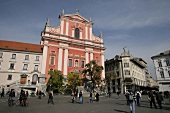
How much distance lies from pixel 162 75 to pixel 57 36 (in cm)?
3418

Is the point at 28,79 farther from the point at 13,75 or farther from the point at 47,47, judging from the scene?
the point at 47,47

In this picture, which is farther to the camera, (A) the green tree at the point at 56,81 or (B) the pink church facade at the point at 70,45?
(B) the pink church facade at the point at 70,45

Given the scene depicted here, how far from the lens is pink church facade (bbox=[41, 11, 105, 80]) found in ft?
124

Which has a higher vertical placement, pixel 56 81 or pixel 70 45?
pixel 70 45

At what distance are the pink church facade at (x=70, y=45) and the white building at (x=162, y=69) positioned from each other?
17.0 metres

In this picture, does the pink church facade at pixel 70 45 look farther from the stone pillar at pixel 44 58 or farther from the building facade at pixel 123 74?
the building facade at pixel 123 74

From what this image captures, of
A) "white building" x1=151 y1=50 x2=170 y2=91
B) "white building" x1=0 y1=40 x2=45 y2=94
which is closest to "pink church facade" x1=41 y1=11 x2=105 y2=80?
"white building" x1=0 y1=40 x2=45 y2=94

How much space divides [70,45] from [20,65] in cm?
1542

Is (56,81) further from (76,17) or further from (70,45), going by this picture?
(76,17)

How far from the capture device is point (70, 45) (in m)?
41.3

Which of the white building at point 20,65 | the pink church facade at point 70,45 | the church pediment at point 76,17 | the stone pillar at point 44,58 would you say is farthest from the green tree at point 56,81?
the church pediment at point 76,17

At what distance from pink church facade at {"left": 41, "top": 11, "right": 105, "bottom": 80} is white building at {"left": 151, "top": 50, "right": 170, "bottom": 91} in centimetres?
1696

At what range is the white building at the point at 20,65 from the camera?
33.0m

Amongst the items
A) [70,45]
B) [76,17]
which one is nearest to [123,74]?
[70,45]
